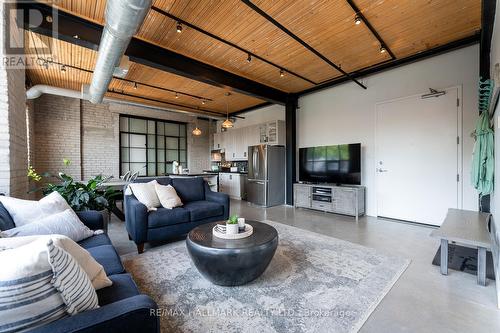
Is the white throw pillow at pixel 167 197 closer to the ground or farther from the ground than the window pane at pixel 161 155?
closer to the ground

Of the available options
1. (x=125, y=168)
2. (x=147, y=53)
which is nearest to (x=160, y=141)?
(x=125, y=168)

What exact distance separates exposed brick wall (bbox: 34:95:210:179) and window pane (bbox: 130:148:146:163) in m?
0.46

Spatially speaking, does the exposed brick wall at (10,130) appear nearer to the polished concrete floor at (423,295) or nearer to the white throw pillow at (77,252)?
the polished concrete floor at (423,295)

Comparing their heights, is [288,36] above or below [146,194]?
above

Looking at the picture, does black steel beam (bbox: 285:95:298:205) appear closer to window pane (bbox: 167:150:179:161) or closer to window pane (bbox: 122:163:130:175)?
window pane (bbox: 167:150:179:161)

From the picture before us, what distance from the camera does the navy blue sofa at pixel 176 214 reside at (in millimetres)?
2841

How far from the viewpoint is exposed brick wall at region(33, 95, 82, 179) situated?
5758 millimetres

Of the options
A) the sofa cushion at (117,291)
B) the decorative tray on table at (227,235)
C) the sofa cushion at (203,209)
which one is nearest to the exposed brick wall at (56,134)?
the sofa cushion at (203,209)

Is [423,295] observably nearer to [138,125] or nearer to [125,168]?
[125,168]

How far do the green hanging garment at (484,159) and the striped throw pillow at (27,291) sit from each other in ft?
13.0

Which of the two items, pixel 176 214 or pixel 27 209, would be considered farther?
pixel 176 214

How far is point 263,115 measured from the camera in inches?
285

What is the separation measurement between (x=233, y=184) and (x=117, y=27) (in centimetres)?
550

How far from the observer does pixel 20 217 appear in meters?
1.79
